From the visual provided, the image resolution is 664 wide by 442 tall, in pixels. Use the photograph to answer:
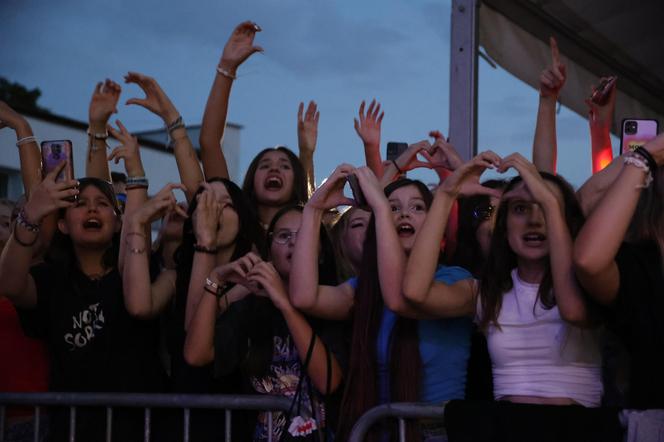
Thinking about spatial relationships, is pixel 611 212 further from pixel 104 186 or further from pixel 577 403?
pixel 104 186

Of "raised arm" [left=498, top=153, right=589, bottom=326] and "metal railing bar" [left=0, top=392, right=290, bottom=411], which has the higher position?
"raised arm" [left=498, top=153, right=589, bottom=326]

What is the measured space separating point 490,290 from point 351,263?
1.05 metres

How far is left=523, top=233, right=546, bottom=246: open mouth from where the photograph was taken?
126 inches

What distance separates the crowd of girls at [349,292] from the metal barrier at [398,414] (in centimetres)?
7

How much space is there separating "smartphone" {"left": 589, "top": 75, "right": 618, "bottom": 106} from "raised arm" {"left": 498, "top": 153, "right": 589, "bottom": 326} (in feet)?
4.74

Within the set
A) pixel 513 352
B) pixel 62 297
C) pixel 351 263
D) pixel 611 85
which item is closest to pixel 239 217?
pixel 351 263

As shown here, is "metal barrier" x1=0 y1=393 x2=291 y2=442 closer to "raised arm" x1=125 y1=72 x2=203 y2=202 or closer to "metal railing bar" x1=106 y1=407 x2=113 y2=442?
"metal railing bar" x1=106 y1=407 x2=113 y2=442

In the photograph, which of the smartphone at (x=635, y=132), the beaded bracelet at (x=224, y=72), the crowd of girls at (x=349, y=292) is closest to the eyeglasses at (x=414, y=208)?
the crowd of girls at (x=349, y=292)

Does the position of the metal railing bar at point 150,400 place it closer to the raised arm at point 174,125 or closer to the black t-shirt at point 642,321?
the black t-shirt at point 642,321

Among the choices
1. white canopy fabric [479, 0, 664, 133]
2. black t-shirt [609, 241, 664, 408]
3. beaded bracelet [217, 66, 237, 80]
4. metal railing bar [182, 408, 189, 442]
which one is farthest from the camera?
white canopy fabric [479, 0, 664, 133]

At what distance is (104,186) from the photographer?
4.30 m

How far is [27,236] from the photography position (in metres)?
4.04

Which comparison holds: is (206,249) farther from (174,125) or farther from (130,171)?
(174,125)

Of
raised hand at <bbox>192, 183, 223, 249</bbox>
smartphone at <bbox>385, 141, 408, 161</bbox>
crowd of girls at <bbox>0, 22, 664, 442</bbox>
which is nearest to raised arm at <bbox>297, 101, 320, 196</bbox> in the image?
crowd of girls at <bbox>0, 22, 664, 442</bbox>
